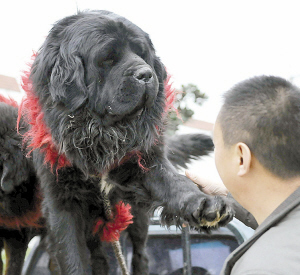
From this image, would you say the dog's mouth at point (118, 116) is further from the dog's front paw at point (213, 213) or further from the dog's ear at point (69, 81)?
the dog's front paw at point (213, 213)

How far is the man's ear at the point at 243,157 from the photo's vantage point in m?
1.03

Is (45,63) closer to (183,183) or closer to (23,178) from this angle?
(23,178)

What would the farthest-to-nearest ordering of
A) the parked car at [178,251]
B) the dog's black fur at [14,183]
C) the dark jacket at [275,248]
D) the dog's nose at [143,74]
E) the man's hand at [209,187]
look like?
the parked car at [178,251], the man's hand at [209,187], the dog's black fur at [14,183], the dog's nose at [143,74], the dark jacket at [275,248]

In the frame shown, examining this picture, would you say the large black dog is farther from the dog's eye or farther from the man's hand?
the man's hand

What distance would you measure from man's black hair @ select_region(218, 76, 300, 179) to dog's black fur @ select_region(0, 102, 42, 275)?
1347 millimetres

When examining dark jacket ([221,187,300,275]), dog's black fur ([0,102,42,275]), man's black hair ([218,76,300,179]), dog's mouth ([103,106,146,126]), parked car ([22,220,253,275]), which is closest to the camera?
dark jacket ([221,187,300,275])

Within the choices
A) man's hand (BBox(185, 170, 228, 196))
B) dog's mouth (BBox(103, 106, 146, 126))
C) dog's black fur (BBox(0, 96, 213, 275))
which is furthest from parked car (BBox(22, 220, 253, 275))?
dog's mouth (BBox(103, 106, 146, 126))

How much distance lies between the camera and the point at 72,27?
1.82 meters

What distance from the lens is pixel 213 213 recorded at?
4.94 feet

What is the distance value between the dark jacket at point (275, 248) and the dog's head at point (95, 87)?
0.96 meters

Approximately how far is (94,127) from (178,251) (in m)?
1.11

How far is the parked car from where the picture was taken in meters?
2.30

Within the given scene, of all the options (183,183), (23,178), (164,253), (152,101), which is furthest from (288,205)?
(164,253)

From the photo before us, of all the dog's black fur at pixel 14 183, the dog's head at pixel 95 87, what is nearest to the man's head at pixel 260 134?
the dog's head at pixel 95 87
